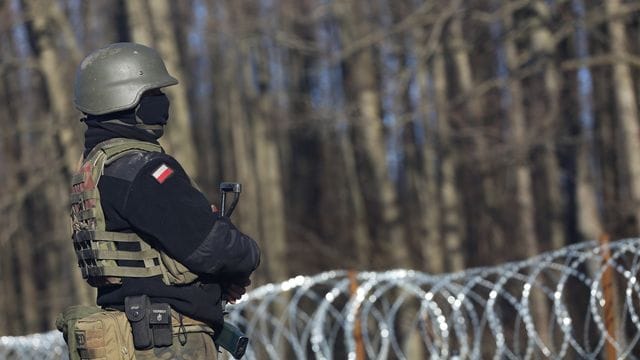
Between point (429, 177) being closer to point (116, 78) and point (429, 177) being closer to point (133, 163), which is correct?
point (116, 78)

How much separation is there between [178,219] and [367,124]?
49.3ft

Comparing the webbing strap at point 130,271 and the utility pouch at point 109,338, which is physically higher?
the webbing strap at point 130,271

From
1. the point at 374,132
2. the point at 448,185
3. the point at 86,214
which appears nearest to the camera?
the point at 86,214

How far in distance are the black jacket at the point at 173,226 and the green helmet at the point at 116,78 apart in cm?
25

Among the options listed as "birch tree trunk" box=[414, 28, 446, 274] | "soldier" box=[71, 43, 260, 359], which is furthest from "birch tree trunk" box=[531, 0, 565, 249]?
"soldier" box=[71, 43, 260, 359]

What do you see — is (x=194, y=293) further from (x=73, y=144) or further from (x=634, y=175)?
(x=73, y=144)

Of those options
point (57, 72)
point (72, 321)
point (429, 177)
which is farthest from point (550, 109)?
point (72, 321)

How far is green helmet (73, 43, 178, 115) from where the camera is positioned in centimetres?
465

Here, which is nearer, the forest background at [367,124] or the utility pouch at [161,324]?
the utility pouch at [161,324]

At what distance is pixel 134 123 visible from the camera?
4.70 m

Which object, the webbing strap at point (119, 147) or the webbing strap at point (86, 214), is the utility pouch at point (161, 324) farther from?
the webbing strap at point (119, 147)

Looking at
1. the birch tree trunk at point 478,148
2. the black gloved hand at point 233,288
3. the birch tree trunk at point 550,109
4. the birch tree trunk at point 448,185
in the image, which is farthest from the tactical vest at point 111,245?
the birch tree trunk at point 448,185

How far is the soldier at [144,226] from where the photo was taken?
4410 millimetres

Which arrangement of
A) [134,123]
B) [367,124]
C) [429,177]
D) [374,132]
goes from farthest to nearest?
[429,177], [374,132], [367,124], [134,123]
